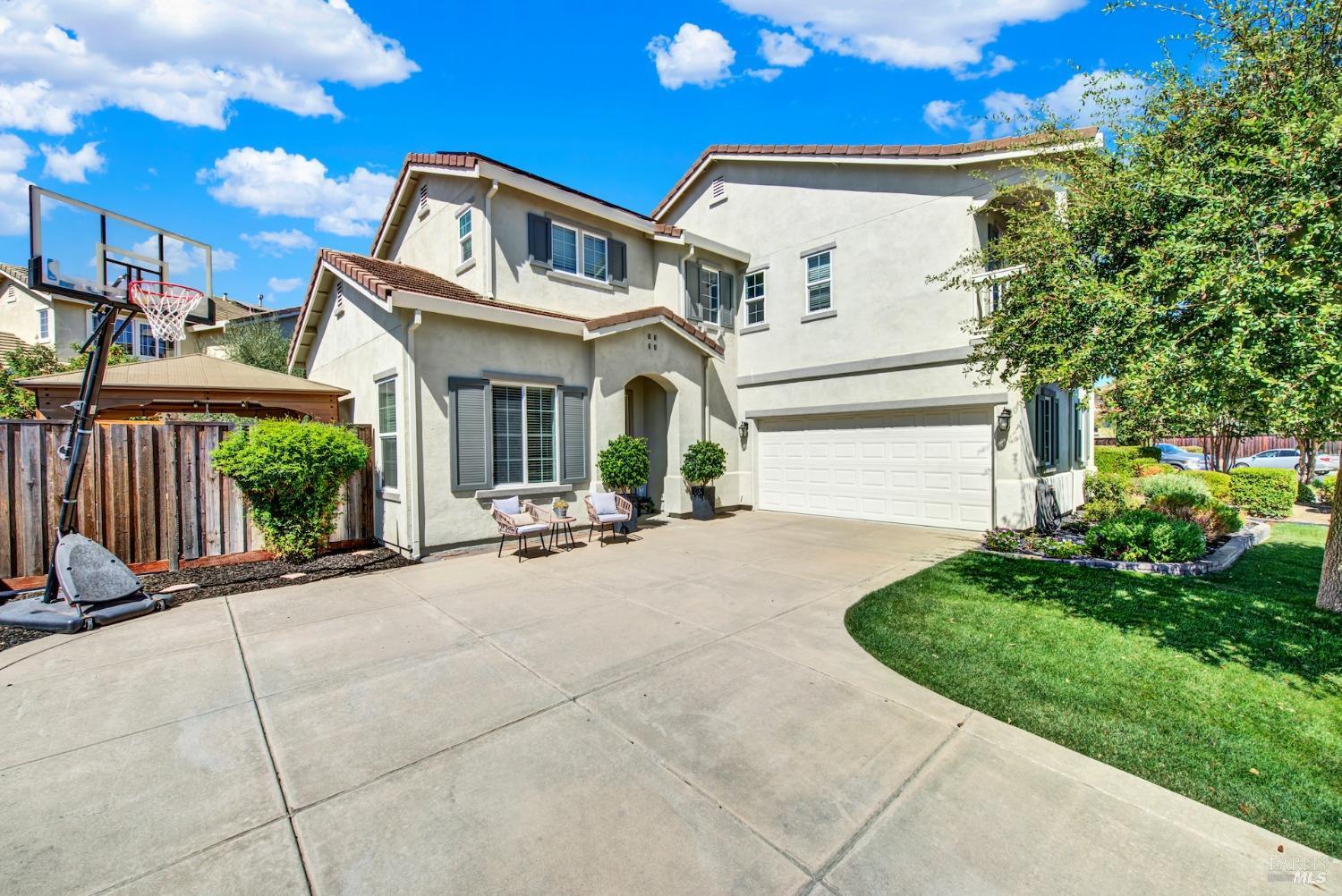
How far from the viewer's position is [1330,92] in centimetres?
420

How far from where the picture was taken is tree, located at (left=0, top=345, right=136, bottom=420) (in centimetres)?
1422

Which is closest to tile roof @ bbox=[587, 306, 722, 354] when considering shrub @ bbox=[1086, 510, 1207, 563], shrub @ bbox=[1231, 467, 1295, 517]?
shrub @ bbox=[1086, 510, 1207, 563]

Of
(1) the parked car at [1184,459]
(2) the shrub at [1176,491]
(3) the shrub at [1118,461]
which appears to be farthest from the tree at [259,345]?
(1) the parked car at [1184,459]

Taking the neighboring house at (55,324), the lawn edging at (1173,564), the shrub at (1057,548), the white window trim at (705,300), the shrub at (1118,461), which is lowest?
the lawn edging at (1173,564)

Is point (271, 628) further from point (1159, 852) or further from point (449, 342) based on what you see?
point (1159, 852)

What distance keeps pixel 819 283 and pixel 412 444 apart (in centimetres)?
967

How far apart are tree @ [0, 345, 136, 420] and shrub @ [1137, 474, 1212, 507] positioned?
73.3 feet

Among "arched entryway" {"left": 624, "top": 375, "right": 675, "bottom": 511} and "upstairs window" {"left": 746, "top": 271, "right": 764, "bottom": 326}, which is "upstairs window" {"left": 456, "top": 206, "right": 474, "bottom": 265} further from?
"upstairs window" {"left": 746, "top": 271, "right": 764, "bottom": 326}

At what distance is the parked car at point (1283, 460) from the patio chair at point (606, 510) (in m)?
27.6

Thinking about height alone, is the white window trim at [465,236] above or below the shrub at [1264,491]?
above

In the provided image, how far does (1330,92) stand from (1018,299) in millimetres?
2614

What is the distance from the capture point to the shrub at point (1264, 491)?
44.8 ft

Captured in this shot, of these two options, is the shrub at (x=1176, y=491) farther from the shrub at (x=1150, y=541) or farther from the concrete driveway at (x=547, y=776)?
the concrete driveway at (x=547, y=776)

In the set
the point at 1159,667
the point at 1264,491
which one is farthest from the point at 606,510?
the point at 1264,491
